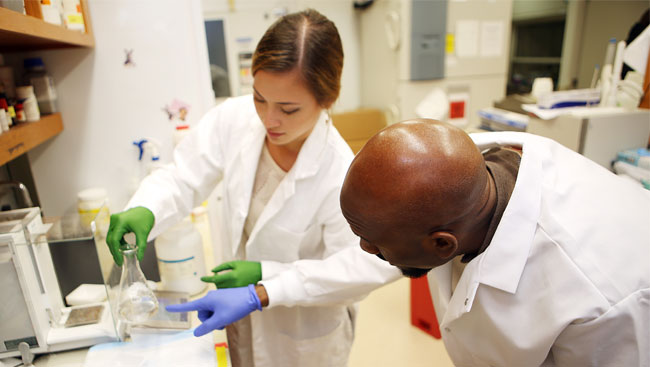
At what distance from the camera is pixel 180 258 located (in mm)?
1161

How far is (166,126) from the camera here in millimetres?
1615

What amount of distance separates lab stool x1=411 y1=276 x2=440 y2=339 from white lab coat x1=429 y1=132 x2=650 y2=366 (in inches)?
55.9

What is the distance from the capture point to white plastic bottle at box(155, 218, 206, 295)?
116cm

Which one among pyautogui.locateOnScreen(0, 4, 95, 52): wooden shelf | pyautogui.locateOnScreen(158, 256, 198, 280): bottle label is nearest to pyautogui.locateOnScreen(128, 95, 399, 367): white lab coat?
pyautogui.locateOnScreen(158, 256, 198, 280): bottle label

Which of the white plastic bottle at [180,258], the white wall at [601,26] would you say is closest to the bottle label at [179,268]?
the white plastic bottle at [180,258]

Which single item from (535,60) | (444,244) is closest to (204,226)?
(444,244)

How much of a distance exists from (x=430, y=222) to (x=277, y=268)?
567 mm

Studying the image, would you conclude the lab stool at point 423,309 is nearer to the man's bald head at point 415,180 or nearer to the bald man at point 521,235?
the bald man at point 521,235

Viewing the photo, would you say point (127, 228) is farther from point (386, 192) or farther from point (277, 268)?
point (386, 192)

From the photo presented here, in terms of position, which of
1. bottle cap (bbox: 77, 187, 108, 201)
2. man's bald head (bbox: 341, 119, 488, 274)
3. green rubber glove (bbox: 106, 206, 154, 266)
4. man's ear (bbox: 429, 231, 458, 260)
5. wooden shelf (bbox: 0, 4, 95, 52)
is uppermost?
wooden shelf (bbox: 0, 4, 95, 52)

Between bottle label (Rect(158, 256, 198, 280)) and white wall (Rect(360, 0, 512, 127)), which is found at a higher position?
white wall (Rect(360, 0, 512, 127))

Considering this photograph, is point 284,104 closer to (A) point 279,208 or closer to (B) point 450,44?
(A) point 279,208

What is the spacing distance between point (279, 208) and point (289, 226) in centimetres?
6

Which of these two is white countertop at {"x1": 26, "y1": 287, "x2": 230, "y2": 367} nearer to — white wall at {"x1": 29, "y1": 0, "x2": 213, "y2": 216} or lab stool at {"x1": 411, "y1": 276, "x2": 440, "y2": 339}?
white wall at {"x1": 29, "y1": 0, "x2": 213, "y2": 216}
